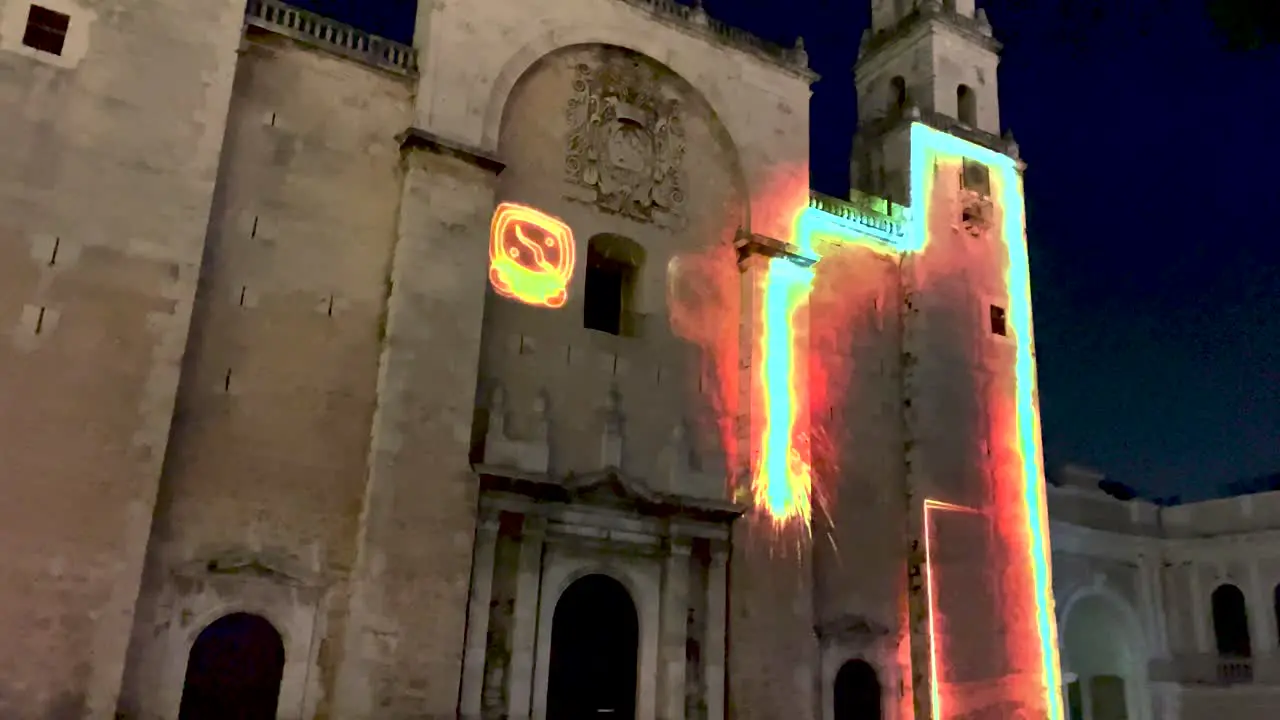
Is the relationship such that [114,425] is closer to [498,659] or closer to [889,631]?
[498,659]

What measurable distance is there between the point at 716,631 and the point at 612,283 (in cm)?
626

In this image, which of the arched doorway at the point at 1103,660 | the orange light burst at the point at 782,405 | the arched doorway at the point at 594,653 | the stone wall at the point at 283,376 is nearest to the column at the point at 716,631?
the arched doorway at the point at 594,653

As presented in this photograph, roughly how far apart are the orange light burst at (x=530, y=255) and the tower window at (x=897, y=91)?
10304 mm

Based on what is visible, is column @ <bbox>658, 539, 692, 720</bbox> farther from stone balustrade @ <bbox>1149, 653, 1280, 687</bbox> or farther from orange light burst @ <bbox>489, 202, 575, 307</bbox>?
stone balustrade @ <bbox>1149, 653, 1280, 687</bbox>

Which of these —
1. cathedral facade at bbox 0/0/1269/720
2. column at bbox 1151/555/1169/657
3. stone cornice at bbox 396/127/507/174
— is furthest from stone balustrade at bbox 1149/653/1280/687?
stone cornice at bbox 396/127/507/174

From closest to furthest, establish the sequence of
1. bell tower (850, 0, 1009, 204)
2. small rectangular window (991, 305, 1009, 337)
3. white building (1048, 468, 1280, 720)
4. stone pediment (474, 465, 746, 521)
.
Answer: stone pediment (474, 465, 746, 521)
small rectangular window (991, 305, 1009, 337)
bell tower (850, 0, 1009, 204)
white building (1048, 468, 1280, 720)

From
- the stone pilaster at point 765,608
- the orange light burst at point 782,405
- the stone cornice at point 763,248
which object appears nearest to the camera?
the stone pilaster at point 765,608

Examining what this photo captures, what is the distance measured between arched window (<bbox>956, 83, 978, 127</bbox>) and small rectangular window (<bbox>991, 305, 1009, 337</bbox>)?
171 inches

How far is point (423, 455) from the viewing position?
13.9m

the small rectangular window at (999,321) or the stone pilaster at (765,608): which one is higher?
the small rectangular window at (999,321)

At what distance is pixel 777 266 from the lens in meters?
18.1

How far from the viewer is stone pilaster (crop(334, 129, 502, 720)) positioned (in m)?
13.0

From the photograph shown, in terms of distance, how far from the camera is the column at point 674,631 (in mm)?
14984

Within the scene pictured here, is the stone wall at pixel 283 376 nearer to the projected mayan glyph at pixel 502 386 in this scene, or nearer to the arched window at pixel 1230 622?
the projected mayan glyph at pixel 502 386
